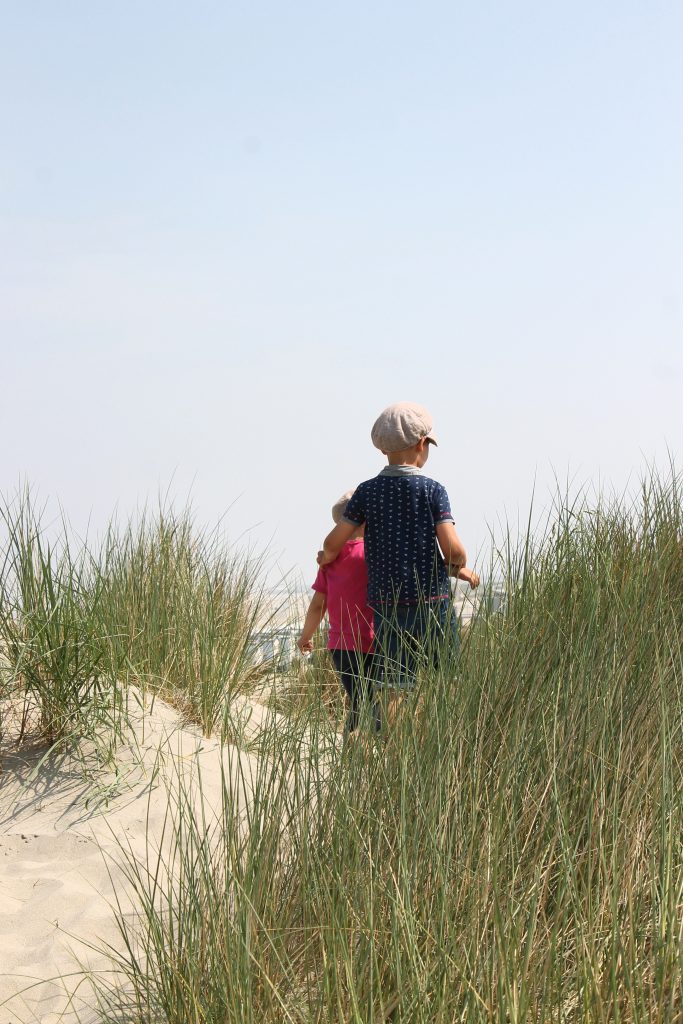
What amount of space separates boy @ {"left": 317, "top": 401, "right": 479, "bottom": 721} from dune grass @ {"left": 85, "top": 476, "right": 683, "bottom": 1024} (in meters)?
0.92

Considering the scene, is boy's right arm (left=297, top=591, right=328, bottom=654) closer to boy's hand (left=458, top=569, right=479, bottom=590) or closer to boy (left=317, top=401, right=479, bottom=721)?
boy (left=317, top=401, right=479, bottom=721)

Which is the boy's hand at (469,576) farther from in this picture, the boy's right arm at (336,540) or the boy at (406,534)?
the boy's right arm at (336,540)

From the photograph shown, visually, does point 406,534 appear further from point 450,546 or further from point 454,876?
point 454,876

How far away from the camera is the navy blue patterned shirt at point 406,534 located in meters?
3.59

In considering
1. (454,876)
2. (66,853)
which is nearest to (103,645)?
(66,853)

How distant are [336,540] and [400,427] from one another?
1.64 feet

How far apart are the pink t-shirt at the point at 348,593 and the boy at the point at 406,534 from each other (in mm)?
271

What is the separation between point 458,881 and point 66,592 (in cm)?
217

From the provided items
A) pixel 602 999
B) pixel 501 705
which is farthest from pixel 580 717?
pixel 602 999

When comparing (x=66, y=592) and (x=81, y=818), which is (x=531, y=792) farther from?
(x=66, y=592)

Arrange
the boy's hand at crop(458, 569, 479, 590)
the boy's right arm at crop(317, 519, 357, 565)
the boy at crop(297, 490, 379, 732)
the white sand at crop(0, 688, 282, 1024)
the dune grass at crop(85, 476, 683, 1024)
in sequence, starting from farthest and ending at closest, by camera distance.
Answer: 1. the boy at crop(297, 490, 379, 732)
2. the boy's right arm at crop(317, 519, 357, 565)
3. the boy's hand at crop(458, 569, 479, 590)
4. the white sand at crop(0, 688, 282, 1024)
5. the dune grass at crop(85, 476, 683, 1024)

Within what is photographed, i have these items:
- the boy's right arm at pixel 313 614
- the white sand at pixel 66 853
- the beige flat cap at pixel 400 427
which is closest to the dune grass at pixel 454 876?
the white sand at pixel 66 853

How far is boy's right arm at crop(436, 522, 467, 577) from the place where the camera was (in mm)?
3562

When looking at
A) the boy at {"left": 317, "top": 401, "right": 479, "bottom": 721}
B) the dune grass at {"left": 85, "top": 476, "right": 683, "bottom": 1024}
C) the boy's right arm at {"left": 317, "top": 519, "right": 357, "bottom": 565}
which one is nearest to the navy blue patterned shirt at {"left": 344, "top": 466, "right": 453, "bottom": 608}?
the boy at {"left": 317, "top": 401, "right": 479, "bottom": 721}
